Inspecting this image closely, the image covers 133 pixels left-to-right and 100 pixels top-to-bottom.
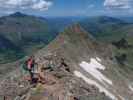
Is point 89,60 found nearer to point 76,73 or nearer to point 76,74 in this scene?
point 76,73

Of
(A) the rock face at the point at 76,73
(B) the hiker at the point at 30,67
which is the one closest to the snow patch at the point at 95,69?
(A) the rock face at the point at 76,73

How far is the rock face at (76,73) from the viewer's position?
169 ft

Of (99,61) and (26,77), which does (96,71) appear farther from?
(26,77)

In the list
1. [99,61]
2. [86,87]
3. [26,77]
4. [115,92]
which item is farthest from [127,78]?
[26,77]

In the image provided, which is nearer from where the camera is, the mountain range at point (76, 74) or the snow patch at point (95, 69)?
the mountain range at point (76, 74)

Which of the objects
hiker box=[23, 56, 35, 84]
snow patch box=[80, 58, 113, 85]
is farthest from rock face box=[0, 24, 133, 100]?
hiker box=[23, 56, 35, 84]

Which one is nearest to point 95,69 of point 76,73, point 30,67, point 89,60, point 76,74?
point 89,60

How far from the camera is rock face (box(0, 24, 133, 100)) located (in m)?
51.5

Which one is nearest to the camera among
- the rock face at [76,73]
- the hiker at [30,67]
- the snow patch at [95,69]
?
the rock face at [76,73]

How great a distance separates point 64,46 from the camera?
8106cm

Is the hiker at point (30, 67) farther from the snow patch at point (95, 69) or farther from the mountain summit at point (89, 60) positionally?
the snow patch at point (95, 69)

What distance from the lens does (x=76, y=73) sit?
2657 inches

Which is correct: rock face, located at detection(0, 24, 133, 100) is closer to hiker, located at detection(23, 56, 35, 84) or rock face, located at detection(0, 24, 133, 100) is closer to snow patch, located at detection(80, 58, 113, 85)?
snow patch, located at detection(80, 58, 113, 85)

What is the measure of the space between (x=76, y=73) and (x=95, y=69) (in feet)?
48.2
